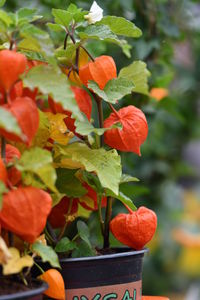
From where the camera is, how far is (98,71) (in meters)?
0.77

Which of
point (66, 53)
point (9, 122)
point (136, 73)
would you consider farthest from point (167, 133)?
point (9, 122)

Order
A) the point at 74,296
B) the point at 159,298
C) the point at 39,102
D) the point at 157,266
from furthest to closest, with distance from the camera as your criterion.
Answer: the point at 157,266, the point at 39,102, the point at 159,298, the point at 74,296

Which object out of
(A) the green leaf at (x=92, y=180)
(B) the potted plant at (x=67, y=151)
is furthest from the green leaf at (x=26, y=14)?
(A) the green leaf at (x=92, y=180)

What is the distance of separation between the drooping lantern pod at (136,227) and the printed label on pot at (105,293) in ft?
0.18

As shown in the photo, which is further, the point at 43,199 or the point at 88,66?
the point at 88,66

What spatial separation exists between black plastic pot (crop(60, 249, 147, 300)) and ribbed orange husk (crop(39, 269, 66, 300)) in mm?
48

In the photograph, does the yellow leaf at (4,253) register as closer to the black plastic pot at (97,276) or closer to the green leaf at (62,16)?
the black plastic pot at (97,276)

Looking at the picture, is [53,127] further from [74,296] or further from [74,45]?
[74,296]

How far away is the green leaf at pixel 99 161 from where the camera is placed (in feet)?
2.34

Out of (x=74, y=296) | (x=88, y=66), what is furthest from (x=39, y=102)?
(x=74, y=296)

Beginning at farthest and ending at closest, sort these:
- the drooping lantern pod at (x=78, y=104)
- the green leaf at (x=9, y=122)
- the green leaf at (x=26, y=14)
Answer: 1. the drooping lantern pod at (x=78, y=104)
2. the green leaf at (x=26, y=14)
3. the green leaf at (x=9, y=122)

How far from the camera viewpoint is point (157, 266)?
271 cm

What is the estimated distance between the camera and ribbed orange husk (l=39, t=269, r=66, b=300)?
697 millimetres

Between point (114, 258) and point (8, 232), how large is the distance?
0.15 metres
